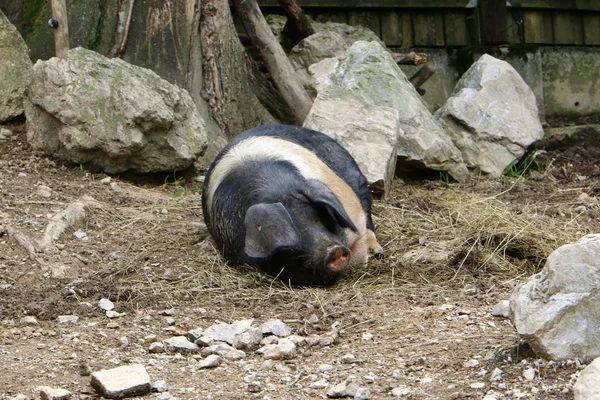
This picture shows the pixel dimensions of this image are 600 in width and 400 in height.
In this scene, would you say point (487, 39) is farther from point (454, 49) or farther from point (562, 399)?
point (562, 399)

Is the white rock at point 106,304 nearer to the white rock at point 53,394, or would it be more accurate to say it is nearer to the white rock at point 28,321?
the white rock at point 28,321

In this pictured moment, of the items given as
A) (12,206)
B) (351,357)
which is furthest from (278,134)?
(351,357)

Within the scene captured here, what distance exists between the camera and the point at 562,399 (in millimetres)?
2885

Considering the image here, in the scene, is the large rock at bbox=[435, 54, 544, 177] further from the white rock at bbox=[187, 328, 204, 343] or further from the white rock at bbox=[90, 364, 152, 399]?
the white rock at bbox=[90, 364, 152, 399]

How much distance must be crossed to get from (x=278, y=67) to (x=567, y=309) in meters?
5.44

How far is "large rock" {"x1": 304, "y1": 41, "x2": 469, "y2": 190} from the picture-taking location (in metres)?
7.06

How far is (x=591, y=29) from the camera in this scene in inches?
414

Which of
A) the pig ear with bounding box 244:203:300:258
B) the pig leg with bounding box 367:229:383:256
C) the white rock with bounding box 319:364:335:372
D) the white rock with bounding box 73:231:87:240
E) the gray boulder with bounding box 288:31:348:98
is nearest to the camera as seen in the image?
the white rock with bounding box 319:364:335:372

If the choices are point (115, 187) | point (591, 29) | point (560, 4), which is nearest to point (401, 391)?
point (115, 187)

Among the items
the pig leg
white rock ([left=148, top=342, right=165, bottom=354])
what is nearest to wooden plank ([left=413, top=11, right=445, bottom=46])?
the pig leg

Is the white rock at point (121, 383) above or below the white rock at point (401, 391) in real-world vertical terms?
above

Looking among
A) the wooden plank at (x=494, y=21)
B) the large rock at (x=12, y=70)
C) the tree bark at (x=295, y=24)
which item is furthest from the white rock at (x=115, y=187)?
the wooden plank at (x=494, y=21)

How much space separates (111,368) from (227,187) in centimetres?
206

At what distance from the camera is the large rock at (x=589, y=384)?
8.66 ft
